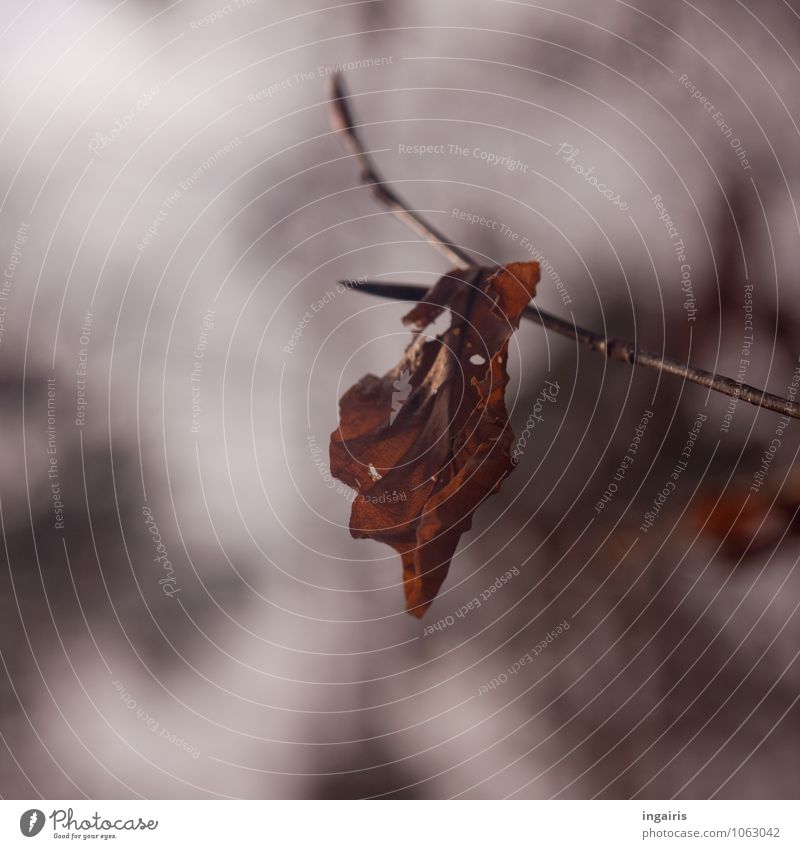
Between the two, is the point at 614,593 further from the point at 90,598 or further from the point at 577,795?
the point at 90,598
